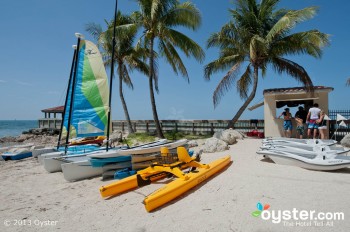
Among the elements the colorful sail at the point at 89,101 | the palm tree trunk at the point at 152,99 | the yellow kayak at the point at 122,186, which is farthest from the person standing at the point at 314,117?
the colorful sail at the point at 89,101

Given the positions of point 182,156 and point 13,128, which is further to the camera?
point 13,128

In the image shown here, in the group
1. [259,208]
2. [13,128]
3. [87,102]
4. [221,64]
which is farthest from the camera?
[13,128]

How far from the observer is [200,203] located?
4.59m

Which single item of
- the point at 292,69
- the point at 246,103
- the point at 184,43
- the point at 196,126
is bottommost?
the point at 196,126

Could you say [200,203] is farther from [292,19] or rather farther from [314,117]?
[292,19]

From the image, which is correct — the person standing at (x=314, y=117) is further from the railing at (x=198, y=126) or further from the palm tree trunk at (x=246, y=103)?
the palm tree trunk at (x=246, y=103)

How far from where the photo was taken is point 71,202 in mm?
5355

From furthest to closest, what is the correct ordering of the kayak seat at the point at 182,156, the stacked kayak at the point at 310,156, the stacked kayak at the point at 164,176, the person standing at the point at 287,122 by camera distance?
the person standing at the point at 287,122, the kayak seat at the point at 182,156, the stacked kayak at the point at 310,156, the stacked kayak at the point at 164,176

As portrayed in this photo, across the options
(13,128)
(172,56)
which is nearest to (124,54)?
(172,56)

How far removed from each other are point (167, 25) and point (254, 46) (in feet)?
20.5

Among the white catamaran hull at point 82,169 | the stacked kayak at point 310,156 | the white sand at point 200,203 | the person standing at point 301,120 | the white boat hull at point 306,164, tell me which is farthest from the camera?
the person standing at point 301,120

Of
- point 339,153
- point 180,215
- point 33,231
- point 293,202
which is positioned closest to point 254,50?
point 339,153

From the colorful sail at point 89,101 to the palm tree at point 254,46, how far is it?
8967mm

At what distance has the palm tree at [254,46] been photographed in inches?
546
